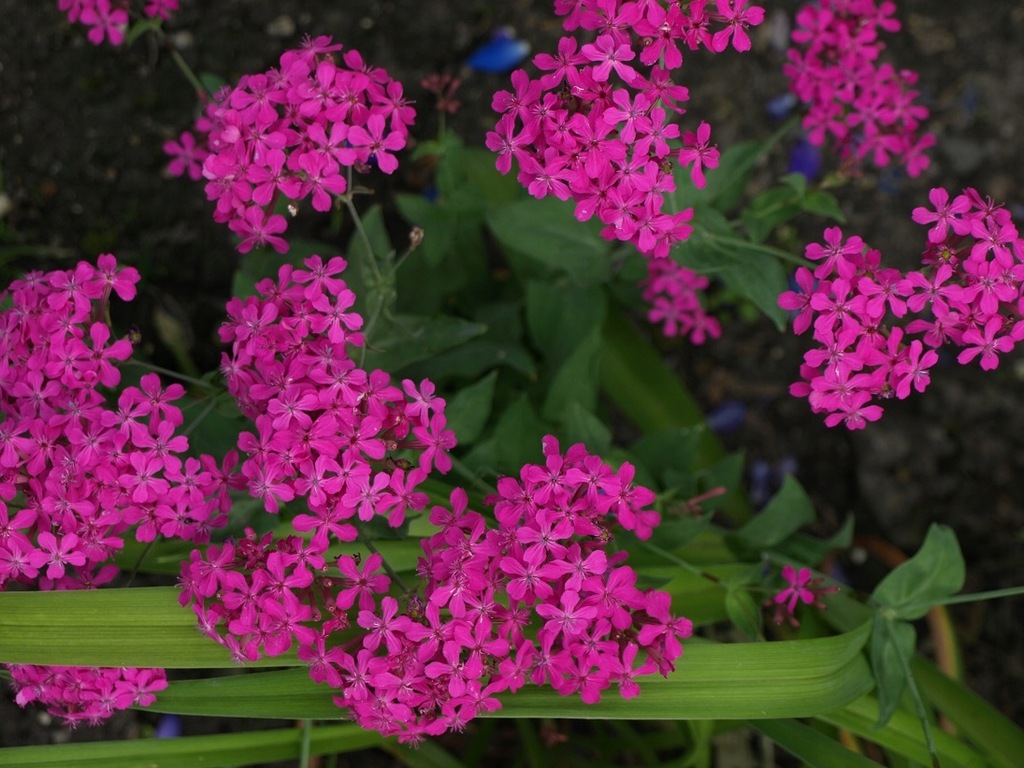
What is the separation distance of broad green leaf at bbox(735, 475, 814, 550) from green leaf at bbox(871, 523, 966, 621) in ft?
0.76

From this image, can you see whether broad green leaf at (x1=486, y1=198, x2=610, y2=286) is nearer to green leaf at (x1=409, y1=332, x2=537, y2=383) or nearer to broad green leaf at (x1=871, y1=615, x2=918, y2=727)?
green leaf at (x1=409, y1=332, x2=537, y2=383)

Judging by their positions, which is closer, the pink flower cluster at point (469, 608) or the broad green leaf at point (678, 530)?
the pink flower cluster at point (469, 608)

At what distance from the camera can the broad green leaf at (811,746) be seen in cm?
177

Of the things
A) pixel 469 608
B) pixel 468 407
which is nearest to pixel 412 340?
pixel 468 407

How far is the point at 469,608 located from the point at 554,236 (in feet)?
3.16

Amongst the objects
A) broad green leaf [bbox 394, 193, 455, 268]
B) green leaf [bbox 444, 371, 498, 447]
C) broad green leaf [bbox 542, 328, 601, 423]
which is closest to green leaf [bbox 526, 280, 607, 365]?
broad green leaf [bbox 542, 328, 601, 423]

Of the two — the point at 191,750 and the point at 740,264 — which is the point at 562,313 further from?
the point at 191,750

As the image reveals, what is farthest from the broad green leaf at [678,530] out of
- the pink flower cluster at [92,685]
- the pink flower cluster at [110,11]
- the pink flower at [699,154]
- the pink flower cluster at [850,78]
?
the pink flower cluster at [110,11]

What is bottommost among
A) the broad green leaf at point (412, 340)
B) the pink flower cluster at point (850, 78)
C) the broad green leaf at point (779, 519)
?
the broad green leaf at point (779, 519)

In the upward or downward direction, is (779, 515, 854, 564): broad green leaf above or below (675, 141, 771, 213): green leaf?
below

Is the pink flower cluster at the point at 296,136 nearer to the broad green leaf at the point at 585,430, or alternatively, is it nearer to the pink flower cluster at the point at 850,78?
the broad green leaf at the point at 585,430

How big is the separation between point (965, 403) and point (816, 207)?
1235mm

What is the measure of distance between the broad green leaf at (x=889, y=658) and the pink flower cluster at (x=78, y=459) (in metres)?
1.28

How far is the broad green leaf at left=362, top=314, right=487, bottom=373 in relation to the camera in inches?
74.4
